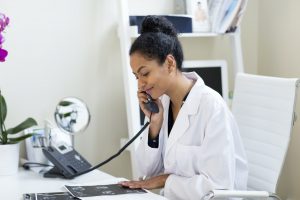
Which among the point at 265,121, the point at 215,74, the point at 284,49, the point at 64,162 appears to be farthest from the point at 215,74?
the point at 64,162

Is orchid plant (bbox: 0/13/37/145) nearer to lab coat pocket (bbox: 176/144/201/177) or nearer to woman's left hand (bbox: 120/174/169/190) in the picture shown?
woman's left hand (bbox: 120/174/169/190)

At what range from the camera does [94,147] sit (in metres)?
2.47

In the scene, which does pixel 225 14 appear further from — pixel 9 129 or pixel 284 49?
pixel 9 129

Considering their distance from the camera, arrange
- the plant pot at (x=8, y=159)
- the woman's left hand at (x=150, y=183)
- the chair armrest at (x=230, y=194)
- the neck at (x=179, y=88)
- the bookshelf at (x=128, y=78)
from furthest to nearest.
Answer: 1. the bookshelf at (x=128, y=78)
2. the plant pot at (x=8, y=159)
3. the neck at (x=179, y=88)
4. the woman's left hand at (x=150, y=183)
5. the chair armrest at (x=230, y=194)

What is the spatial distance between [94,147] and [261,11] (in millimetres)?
1330

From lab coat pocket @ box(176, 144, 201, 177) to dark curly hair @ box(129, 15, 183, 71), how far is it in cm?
31

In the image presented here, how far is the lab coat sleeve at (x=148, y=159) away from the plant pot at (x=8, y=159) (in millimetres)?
501

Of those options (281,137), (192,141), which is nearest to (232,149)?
(192,141)

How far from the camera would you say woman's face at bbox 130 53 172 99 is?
5.68ft

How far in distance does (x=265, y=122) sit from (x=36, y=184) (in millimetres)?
943

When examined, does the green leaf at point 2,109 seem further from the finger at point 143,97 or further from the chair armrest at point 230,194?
the chair armrest at point 230,194

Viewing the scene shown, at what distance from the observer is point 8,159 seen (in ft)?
6.46

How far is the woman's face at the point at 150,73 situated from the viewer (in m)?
1.73

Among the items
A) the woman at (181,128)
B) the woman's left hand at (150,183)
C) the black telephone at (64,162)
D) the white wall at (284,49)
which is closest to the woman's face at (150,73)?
the woman at (181,128)
